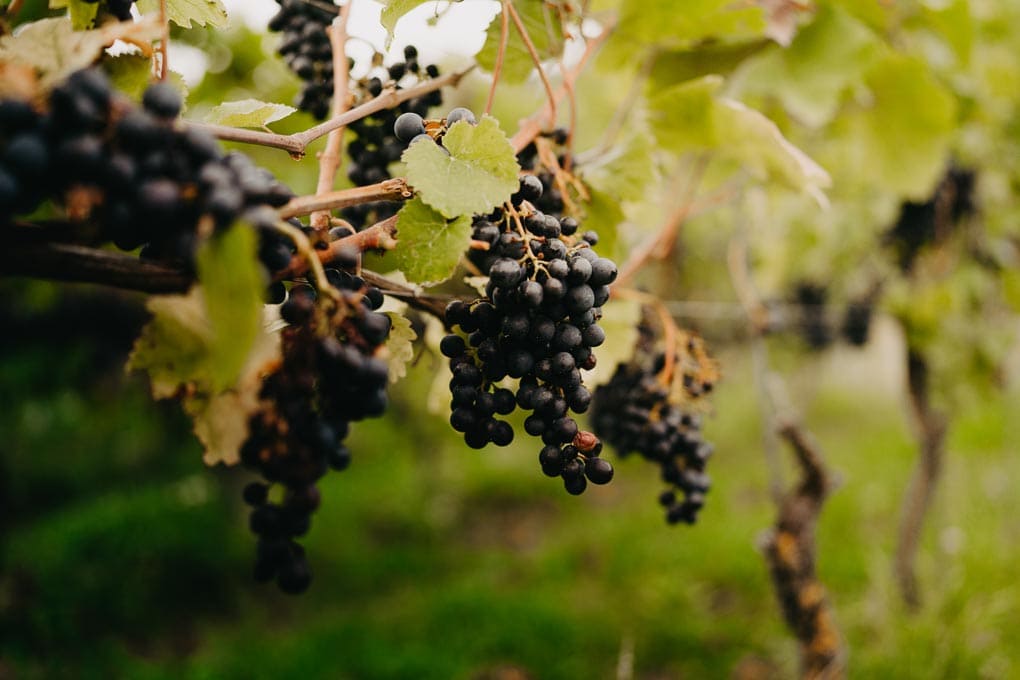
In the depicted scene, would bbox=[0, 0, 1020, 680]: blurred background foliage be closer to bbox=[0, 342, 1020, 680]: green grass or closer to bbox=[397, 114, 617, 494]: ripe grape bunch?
bbox=[0, 342, 1020, 680]: green grass

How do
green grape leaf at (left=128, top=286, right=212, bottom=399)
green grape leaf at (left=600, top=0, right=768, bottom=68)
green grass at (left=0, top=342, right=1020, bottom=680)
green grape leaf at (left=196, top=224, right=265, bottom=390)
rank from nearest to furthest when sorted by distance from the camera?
1. green grape leaf at (left=196, top=224, right=265, bottom=390)
2. green grape leaf at (left=128, top=286, right=212, bottom=399)
3. green grape leaf at (left=600, top=0, right=768, bottom=68)
4. green grass at (left=0, top=342, right=1020, bottom=680)

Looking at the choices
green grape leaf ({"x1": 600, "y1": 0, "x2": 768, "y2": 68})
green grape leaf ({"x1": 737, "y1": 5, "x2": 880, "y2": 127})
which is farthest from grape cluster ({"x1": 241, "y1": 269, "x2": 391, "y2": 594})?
green grape leaf ({"x1": 737, "y1": 5, "x2": 880, "y2": 127})

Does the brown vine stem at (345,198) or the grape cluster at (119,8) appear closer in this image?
the brown vine stem at (345,198)

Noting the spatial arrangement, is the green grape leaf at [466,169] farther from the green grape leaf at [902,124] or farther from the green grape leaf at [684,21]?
the green grape leaf at [902,124]

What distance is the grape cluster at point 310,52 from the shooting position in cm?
131

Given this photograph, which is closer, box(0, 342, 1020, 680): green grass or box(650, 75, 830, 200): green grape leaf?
box(650, 75, 830, 200): green grape leaf

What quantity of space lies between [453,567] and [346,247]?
16.7ft

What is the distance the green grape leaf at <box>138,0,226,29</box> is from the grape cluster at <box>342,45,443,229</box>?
25 centimetres

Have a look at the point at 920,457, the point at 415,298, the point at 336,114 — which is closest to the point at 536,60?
the point at 336,114

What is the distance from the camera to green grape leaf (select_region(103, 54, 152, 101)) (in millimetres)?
844

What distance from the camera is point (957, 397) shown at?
3.27 metres

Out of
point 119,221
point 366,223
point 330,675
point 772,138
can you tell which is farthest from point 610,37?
point 330,675

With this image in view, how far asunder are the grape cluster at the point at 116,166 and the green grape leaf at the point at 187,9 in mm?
459

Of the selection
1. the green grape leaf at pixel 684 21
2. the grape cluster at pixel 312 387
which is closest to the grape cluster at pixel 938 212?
the green grape leaf at pixel 684 21
